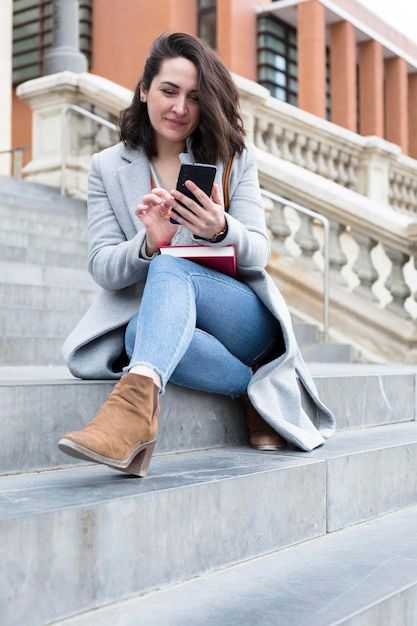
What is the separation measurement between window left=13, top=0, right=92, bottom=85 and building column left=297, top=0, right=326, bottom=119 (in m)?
4.24

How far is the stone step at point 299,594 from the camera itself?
4.81ft

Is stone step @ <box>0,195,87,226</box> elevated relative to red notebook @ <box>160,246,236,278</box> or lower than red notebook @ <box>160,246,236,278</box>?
elevated

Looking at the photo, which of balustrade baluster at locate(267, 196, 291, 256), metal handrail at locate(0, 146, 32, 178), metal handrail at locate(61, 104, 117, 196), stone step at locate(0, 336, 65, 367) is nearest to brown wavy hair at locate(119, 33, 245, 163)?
stone step at locate(0, 336, 65, 367)

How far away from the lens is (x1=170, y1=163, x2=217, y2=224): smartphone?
2.03m

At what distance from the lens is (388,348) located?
518 cm

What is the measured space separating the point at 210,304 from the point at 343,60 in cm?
1657

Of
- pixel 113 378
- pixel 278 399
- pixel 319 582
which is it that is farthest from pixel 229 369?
pixel 319 582

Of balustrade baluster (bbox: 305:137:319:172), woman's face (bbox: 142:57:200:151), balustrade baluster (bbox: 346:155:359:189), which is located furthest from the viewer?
balustrade baluster (bbox: 346:155:359:189)

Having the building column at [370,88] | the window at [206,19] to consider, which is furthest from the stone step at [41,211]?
the building column at [370,88]

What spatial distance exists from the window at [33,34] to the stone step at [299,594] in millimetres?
15671

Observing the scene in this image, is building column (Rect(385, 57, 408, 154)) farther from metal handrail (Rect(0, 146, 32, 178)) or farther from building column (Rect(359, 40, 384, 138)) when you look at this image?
metal handrail (Rect(0, 146, 32, 178))

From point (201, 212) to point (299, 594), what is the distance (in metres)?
0.95

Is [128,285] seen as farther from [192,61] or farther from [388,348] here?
[388,348]

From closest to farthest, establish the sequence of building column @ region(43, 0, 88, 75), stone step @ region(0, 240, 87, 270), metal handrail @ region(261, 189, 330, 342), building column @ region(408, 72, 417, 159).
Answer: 1. stone step @ region(0, 240, 87, 270)
2. metal handrail @ region(261, 189, 330, 342)
3. building column @ region(43, 0, 88, 75)
4. building column @ region(408, 72, 417, 159)
